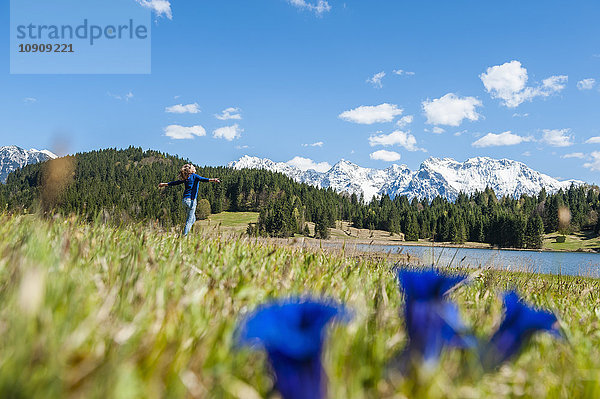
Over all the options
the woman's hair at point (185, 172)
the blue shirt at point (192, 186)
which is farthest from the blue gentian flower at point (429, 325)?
the woman's hair at point (185, 172)

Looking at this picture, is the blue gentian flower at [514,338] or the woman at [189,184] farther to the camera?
the woman at [189,184]

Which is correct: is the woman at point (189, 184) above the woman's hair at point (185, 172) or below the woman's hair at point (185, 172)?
below

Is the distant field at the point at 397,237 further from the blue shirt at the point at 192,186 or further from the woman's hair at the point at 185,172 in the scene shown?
the blue shirt at the point at 192,186

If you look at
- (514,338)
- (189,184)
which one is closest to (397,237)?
(189,184)

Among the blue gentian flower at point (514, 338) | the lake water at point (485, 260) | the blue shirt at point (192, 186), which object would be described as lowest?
the lake water at point (485, 260)

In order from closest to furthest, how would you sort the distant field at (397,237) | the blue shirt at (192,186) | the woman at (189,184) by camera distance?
the woman at (189,184) → the blue shirt at (192,186) → the distant field at (397,237)

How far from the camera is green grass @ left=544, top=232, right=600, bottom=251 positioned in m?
136

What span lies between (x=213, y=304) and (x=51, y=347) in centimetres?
120

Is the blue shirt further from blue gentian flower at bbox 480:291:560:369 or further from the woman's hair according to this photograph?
blue gentian flower at bbox 480:291:560:369

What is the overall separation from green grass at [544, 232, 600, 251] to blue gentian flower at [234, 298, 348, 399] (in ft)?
520

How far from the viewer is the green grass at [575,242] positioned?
13575cm

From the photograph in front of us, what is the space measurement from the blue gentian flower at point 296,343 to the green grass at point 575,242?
15860cm

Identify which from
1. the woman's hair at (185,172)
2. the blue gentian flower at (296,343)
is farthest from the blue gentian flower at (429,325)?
the woman's hair at (185,172)

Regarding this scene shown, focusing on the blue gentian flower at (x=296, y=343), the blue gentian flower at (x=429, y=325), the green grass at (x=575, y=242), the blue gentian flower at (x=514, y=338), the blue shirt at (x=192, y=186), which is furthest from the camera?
the green grass at (x=575, y=242)
